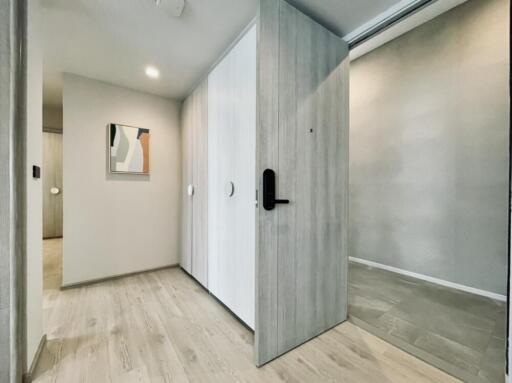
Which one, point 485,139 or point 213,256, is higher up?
point 485,139

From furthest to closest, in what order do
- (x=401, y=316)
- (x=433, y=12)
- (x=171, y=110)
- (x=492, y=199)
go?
1. (x=171, y=110)
2. (x=433, y=12)
3. (x=492, y=199)
4. (x=401, y=316)

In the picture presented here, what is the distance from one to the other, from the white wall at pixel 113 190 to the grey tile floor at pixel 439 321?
2762mm

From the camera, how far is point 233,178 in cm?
197

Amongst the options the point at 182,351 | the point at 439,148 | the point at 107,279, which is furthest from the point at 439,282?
the point at 107,279

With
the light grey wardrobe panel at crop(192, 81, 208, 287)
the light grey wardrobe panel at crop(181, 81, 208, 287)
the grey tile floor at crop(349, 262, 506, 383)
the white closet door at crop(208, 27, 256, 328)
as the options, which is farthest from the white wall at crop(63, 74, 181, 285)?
the grey tile floor at crop(349, 262, 506, 383)

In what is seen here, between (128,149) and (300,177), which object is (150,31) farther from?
(300,177)

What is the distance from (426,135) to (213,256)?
3.04 m

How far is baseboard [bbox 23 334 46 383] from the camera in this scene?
4.11 ft

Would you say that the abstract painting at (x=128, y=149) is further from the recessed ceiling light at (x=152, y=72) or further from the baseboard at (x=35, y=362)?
the baseboard at (x=35, y=362)

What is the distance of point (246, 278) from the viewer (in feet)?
5.94

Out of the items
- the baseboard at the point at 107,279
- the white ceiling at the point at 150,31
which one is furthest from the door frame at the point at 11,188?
the baseboard at the point at 107,279

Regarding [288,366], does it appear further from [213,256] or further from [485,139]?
[485,139]

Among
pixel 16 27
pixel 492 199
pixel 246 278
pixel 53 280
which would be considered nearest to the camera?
pixel 16 27

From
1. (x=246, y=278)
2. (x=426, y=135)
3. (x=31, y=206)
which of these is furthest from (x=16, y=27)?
(x=426, y=135)
